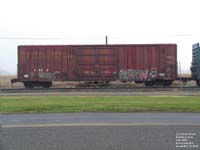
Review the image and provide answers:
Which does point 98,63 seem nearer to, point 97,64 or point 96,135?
point 97,64

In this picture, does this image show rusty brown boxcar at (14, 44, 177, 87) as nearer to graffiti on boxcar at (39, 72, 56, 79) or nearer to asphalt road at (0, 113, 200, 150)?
graffiti on boxcar at (39, 72, 56, 79)

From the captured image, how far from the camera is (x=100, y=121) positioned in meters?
11.0

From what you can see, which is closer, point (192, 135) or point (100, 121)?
point (192, 135)

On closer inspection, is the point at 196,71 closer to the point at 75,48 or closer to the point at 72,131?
the point at 75,48

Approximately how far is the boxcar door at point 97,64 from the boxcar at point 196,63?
606 cm

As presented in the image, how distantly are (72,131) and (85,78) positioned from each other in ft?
72.6

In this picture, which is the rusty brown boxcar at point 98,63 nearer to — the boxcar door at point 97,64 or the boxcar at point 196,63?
the boxcar door at point 97,64

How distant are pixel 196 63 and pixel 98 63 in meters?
7.43

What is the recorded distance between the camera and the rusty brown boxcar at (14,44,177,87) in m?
30.5

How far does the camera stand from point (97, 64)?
30.9 metres

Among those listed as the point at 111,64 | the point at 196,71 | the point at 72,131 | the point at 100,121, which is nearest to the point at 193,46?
the point at 196,71

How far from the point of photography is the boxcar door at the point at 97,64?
3083cm

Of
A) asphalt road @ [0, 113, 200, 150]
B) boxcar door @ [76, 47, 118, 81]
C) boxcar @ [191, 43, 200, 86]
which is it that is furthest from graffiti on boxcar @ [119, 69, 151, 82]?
asphalt road @ [0, 113, 200, 150]

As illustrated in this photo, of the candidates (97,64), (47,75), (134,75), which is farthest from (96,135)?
(47,75)
